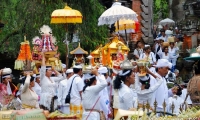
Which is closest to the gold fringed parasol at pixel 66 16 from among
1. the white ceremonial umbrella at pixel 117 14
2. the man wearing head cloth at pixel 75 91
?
the white ceremonial umbrella at pixel 117 14

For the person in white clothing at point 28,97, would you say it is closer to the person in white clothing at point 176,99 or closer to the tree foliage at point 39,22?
the person in white clothing at point 176,99

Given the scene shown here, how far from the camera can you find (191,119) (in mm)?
10023

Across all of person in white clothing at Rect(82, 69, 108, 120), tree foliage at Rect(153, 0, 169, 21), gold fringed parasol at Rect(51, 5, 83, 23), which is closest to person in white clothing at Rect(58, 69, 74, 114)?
person in white clothing at Rect(82, 69, 108, 120)

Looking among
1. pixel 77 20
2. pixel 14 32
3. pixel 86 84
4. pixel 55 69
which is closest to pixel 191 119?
pixel 86 84

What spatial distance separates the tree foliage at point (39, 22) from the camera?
81.7ft

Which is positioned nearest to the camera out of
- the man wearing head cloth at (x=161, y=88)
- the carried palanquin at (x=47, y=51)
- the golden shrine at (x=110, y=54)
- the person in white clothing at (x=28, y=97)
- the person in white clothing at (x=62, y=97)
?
the man wearing head cloth at (x=161, y=88)

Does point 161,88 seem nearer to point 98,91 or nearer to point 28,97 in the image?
point 98,91

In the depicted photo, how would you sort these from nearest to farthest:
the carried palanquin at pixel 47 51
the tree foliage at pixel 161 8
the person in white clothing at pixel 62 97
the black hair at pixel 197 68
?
the black hair at pixel 197 68 → the person in white clothing at pixel 62 97 → the carried palanquin at pixel 47 51 → the tree foliage at pixel 161 8

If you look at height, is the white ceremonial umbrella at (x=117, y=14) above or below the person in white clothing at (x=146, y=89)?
above

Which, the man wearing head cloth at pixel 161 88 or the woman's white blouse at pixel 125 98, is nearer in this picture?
the woman's white blouse at pixel 125 98

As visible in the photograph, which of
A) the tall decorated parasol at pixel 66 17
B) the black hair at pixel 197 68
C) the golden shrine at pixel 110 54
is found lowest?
the golden shrine at pixel 110 54

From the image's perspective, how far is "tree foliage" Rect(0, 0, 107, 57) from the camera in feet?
81.7

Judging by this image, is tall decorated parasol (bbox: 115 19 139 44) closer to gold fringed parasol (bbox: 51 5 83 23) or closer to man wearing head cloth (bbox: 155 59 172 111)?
gold fringed parasol (bbox: 51 5 83 23)

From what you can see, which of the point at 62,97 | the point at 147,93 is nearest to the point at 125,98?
the point at 147,93
